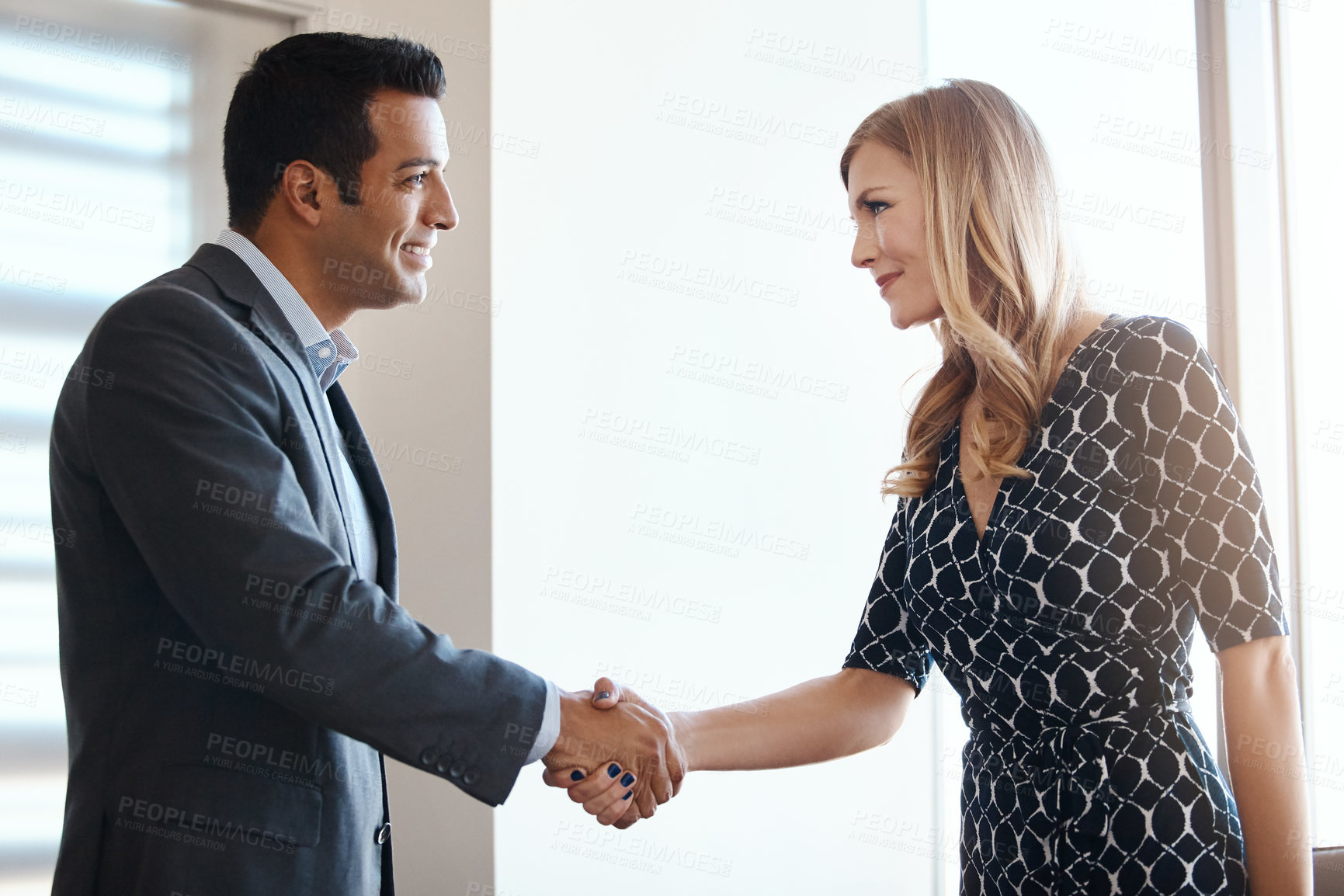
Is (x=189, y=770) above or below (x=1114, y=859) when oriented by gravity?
above

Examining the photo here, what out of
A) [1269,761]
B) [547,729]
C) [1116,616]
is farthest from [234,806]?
[1269,761]

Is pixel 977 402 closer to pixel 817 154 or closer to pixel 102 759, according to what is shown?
pixel 102 759

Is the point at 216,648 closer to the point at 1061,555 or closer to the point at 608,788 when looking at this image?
the point at 608,788

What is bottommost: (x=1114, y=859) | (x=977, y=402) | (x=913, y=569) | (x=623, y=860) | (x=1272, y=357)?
(x=623, y=860)

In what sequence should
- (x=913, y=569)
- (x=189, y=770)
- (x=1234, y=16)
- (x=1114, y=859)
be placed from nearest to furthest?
1. (x=189, y=770)
2. (x=1114, y=859)
3. (x=913, y=569)
4. (x=1234, y=16)

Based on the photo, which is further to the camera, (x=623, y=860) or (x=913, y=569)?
(x=623, y=860)

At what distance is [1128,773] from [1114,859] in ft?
0.37

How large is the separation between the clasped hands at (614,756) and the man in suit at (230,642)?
0.26 m

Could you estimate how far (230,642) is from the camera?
1226mm

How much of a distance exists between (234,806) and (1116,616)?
44.7 inches

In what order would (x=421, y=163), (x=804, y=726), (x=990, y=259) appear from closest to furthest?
(x=990, y=259), (x=421, y=163), (x=804, y=726)

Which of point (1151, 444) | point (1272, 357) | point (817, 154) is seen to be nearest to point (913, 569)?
point (1151, 444)

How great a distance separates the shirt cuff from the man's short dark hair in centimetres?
83

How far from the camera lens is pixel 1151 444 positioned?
4.48ft
